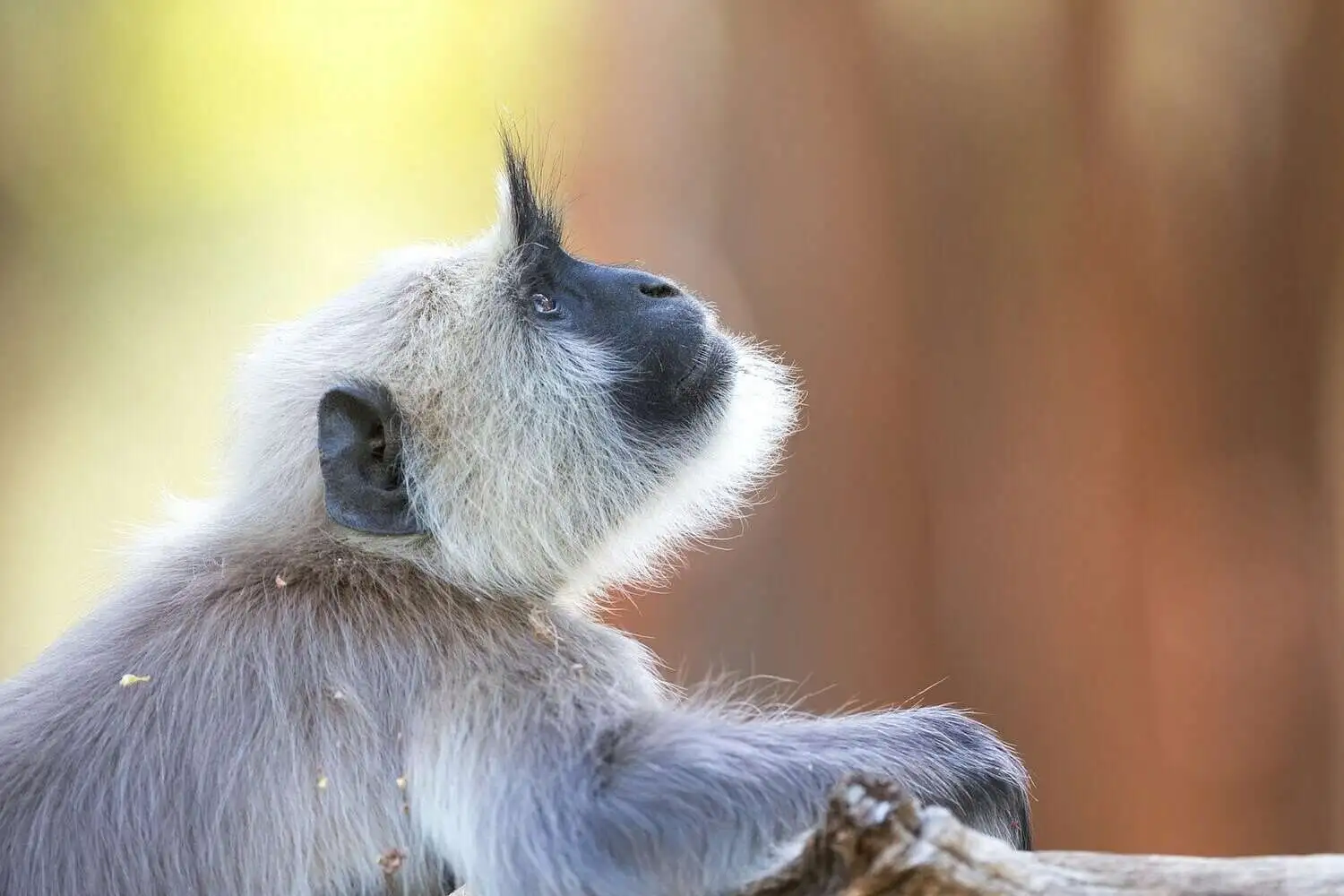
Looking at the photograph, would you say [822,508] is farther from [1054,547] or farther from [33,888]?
[33,888]

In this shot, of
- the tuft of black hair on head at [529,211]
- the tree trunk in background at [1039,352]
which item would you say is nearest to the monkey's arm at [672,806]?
the tuft of black hair on head at [529,211]

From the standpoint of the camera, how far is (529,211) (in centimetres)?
282

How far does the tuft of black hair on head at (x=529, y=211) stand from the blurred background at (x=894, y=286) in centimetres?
252

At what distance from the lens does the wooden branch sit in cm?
160

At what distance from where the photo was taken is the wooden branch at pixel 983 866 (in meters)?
1.60

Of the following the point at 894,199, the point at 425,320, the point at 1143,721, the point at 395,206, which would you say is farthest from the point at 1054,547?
the point at 425,320

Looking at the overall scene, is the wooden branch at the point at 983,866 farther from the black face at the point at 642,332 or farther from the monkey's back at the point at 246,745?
the black face at the point at 642,332

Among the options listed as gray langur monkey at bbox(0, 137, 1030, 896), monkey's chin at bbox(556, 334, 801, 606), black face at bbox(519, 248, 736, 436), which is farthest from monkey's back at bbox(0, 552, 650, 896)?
black face at bbox(519, 248, 736, 436)

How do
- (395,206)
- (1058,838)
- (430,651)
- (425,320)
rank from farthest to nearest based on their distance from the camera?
(395,206) < (1058,838) < (425,320) < (430,651)

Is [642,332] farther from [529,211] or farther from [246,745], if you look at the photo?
[246,745]

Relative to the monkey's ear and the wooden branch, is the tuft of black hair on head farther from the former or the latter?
the wooden branch

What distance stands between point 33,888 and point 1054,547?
4.23 m

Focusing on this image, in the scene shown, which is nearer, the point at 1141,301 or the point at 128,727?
the point at 128,727

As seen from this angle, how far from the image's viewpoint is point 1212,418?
5.34 m
